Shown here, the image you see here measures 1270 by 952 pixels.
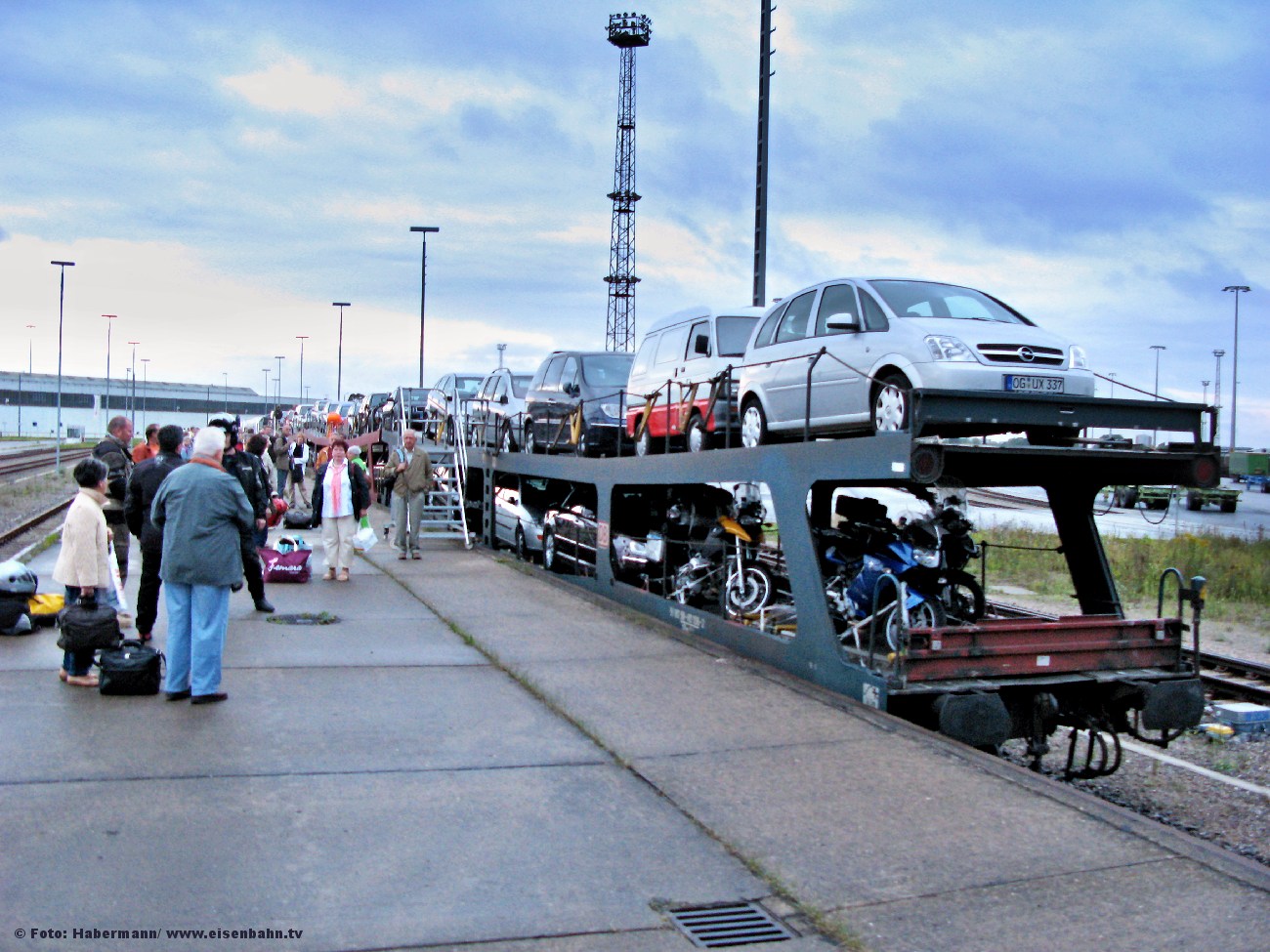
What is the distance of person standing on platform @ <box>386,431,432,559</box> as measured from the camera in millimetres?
17375

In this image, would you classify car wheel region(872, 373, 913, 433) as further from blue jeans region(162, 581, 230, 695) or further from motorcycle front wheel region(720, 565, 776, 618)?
blue jeans region(162, 581, 230, 695)

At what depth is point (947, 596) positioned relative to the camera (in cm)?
891

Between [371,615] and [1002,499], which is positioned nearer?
[371,615]

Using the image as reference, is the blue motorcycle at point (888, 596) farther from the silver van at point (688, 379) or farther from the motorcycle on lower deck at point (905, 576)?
the silver van at point (688, 379)

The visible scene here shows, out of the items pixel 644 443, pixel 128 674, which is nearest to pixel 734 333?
pixel 644 443

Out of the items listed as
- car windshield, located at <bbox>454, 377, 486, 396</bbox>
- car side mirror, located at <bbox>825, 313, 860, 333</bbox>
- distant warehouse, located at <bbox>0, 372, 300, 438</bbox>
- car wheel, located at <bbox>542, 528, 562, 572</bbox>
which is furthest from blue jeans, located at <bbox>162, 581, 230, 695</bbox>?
distant warehouse, located at <bbox>0, 372, 300, 438</bbox>

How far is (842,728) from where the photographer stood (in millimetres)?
7281

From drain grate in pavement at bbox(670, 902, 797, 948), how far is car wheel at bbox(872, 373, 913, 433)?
392 centimetres

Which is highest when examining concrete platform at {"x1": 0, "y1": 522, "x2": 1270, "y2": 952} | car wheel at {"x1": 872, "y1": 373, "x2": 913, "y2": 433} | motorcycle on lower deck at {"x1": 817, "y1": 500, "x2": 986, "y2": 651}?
car wheel at {"x1": 872, "y1": 373, "x2": 913, "y2": 433}

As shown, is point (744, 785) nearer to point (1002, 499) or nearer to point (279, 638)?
point (279, 638)

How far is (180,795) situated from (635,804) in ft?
7.09

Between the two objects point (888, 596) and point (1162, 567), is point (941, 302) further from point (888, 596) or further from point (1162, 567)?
point (1162, 567)

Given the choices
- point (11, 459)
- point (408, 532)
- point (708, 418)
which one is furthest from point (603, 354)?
point (11, 459)

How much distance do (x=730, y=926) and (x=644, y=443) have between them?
893cm
